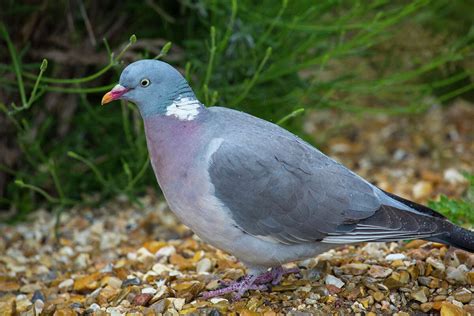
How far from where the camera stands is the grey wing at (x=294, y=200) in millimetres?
2656

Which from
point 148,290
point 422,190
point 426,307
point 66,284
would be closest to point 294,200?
point 426,307

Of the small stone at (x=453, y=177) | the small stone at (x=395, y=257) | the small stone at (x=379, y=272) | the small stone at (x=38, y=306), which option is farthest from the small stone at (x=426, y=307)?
the small stone at (x=453, y=177)

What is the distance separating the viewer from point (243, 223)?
2664mm

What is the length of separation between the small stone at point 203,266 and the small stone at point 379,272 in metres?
0.68

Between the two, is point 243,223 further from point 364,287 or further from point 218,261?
point 218,261

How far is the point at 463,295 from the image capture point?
2.80 m

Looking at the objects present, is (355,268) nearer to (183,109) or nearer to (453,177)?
(183,109)

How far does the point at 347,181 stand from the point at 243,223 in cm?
41

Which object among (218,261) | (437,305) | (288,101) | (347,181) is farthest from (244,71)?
(437,305)

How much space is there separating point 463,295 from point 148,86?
129 cm

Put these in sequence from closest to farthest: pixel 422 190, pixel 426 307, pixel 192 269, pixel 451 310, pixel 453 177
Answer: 1. pixel 451 310
2. pixel 426 307
3. pixel 192 269
4. pixel 422 190
5. pixel 453 177

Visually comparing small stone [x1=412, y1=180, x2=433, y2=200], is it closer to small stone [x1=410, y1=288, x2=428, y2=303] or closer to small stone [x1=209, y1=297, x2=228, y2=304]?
small stone [x1=410, y1=288, x2=428, y2=303]

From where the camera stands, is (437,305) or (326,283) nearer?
(437,305)

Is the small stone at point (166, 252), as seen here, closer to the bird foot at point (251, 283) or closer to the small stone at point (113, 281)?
the small stone at point (113, 281)
